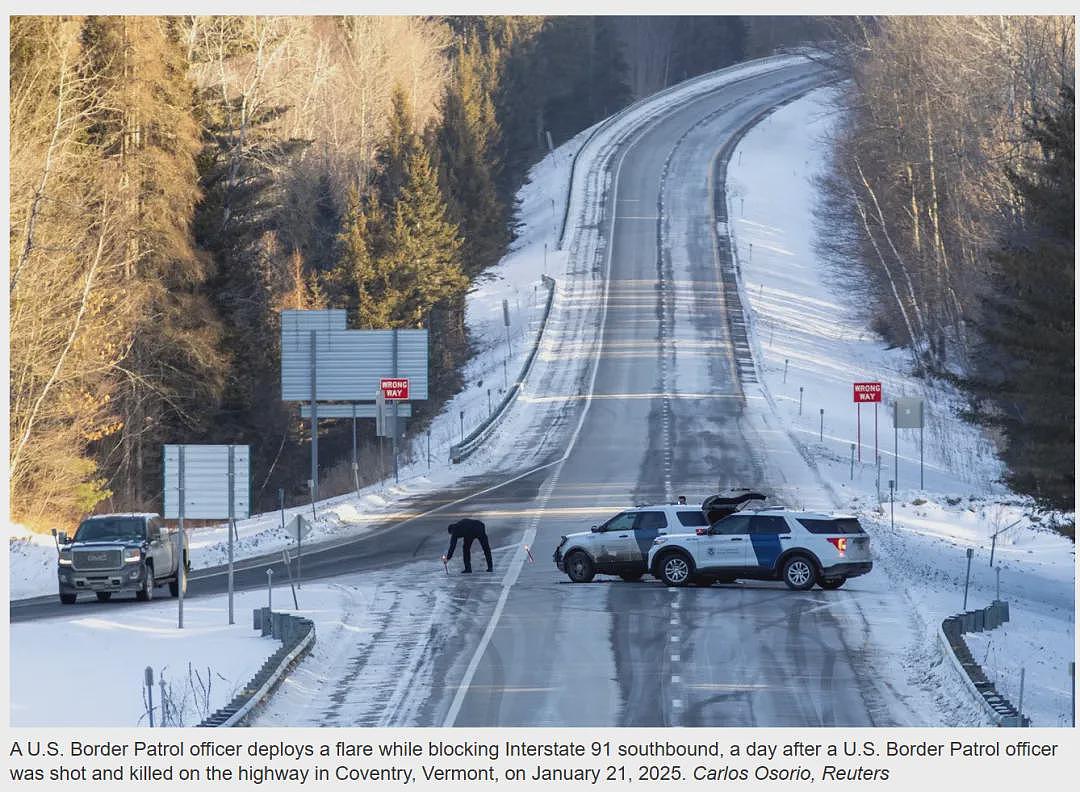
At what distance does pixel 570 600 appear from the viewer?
88.0 feet

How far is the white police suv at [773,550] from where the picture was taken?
27.2m

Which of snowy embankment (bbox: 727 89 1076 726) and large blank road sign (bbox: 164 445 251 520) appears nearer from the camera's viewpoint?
large blank road sign (bbox: 164 445 251 520)

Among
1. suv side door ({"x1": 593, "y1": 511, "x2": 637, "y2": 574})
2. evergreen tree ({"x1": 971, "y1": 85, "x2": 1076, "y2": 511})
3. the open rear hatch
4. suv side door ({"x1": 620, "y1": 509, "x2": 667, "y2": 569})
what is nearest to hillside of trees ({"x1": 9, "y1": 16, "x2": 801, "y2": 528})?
suv side door ({"x1": 593, "y1": 511, "x2": 637, "y2": 574})

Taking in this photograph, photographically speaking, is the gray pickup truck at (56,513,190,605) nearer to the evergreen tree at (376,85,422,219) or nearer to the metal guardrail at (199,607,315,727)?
the metal guardrail at (199,607,315,727)

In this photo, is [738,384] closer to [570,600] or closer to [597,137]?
[570,600]

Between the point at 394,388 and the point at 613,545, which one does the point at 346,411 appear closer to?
the point at 394,388

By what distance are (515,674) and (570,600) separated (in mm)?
6328

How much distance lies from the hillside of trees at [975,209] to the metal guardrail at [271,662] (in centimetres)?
1118

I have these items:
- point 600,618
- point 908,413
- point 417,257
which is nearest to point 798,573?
point 600,618

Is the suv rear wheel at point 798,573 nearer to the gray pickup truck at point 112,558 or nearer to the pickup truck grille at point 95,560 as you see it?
the gray pickup truck at point 112,558

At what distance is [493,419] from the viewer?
5709 centimetres

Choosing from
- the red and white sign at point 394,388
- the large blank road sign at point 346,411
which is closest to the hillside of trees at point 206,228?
the large blank road sign at point 346,411

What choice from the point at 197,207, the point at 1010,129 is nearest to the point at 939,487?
the point at 1010,129

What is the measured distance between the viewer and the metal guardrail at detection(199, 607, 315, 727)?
1672cm
